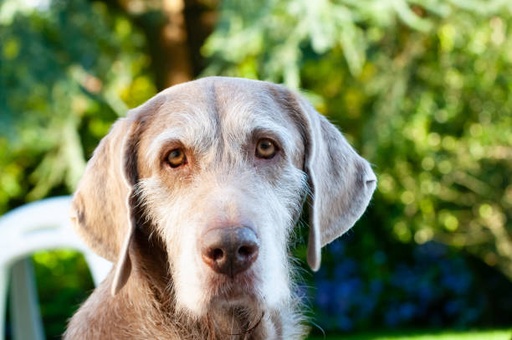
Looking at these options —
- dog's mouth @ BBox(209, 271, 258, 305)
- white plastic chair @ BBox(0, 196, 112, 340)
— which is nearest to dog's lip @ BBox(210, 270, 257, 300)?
dog's mouth @ BBox(209, 271, 258, 305)

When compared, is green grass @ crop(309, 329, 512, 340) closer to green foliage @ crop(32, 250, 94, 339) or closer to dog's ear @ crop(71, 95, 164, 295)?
green foliage @ crop(32, 250, 94, 339)

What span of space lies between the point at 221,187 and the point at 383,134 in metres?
8.06

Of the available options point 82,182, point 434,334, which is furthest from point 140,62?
point 82,182

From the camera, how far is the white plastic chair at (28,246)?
4.91 m

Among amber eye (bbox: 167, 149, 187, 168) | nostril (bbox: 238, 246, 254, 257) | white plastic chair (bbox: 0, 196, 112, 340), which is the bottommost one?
white plastic chair (bbox: 0, 196, 112, 340)

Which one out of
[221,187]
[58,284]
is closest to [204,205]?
[221,187]

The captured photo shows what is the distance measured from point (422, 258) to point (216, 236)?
32.6 feet

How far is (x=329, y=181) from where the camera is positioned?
11.1 feet

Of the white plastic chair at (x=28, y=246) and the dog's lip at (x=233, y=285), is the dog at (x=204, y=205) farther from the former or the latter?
the white plastic chair at (x=28, y=246)

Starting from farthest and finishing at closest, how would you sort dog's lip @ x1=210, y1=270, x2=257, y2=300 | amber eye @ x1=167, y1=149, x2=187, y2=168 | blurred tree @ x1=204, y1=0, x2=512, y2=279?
blurred tree @ x1=204, y1=0, x2=512, y2=279
amber eye @ x1=167, y1=149, x2=187, y2=168
dog's lip @ x1=210, y1=270, x2=257, y2=300

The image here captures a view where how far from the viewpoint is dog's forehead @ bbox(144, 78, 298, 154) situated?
3080 millimetres

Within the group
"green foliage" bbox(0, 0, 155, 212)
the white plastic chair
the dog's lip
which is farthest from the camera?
"green foliage" bbox(0, 0, 155, 212)

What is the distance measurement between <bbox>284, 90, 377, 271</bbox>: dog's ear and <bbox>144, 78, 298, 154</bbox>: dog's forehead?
9cm

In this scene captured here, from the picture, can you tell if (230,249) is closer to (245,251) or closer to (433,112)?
(245,251)
